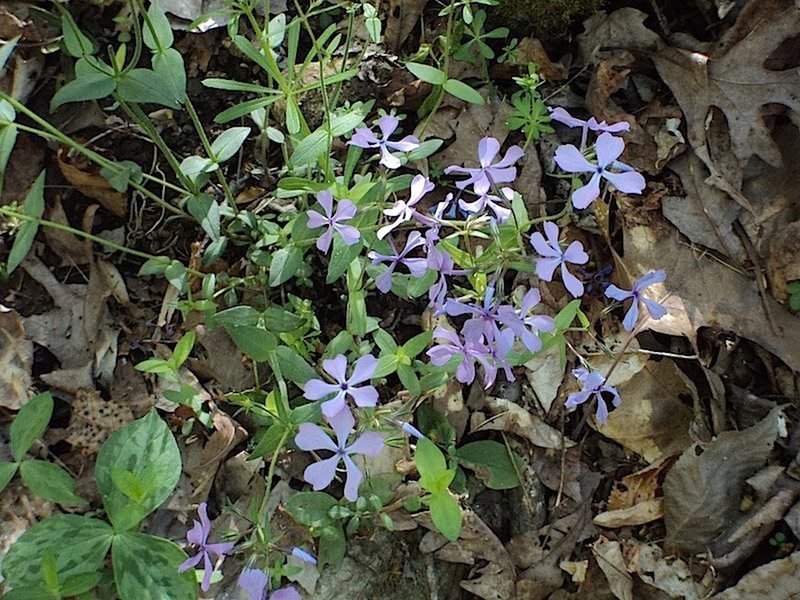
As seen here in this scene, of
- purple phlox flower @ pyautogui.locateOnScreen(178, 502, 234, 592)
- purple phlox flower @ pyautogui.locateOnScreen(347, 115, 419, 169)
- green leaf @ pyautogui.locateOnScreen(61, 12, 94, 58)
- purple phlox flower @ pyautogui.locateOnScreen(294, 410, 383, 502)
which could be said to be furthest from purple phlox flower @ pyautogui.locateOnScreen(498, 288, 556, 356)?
green leaf @ pyautogui.locateOnScreen(61, 12, 94, 58)

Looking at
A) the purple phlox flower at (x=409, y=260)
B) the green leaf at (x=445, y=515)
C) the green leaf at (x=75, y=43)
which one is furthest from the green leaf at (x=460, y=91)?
the green leaf at (x=445, y=515)

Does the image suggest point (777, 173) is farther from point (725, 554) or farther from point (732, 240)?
point (725, 554)

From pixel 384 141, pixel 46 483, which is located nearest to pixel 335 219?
pixel 384 141

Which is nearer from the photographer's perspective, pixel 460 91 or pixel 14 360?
pixel 460 91

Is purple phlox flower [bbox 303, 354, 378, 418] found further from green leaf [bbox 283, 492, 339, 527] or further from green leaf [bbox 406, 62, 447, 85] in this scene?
green leaf [bbox 406, 62, 447, 85]

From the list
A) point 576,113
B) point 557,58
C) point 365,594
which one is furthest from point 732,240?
point 365,594

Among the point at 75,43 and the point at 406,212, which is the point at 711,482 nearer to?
the point at 406,212
